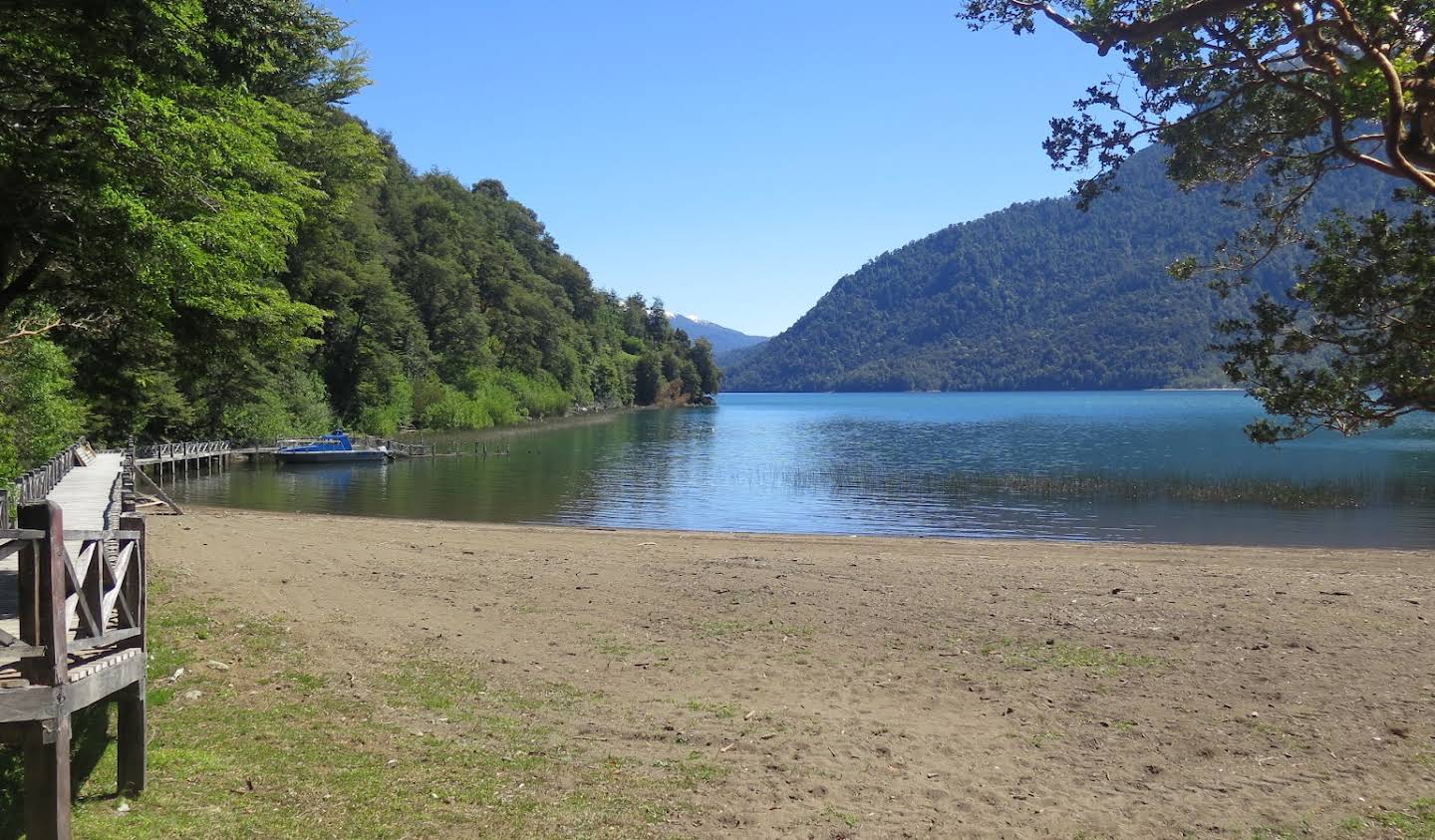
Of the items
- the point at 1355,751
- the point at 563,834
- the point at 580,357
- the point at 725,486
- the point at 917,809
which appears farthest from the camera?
the point at 580,357

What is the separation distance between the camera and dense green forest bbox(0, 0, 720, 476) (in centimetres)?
925

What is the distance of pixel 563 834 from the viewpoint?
6.35 m

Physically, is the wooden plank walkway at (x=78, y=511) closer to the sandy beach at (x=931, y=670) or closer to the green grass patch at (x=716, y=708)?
the sandy beach at (x=931, y=670)

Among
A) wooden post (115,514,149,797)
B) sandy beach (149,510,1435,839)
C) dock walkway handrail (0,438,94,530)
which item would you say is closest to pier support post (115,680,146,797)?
wooden post (115,514,149,797)

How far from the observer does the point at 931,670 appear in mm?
10617

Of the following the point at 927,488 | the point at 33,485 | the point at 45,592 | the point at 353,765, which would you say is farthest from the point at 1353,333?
the point at 927,488

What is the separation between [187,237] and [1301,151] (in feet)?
39.1

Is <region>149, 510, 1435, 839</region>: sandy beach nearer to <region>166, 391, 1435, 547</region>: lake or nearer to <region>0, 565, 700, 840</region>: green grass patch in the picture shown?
<region>0, 565, 700, 840</region>: green grass patch

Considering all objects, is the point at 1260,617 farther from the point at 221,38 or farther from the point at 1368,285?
the point at 221,38

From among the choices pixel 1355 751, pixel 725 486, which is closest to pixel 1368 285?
pixel 1355 751

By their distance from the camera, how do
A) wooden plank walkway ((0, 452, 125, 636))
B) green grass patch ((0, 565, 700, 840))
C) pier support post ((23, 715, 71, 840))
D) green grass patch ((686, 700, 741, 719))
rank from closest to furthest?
pier support post ((23, 715, 71, 840)) < green grass patch ((0, 565, 700, 840)) < wooden plank walkway ((0, 452, 125, 636)) < green grass patch ((686, 700, 741, 719))

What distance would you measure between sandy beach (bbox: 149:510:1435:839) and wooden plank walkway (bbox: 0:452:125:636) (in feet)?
5.01

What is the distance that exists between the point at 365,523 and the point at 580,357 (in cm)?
10011

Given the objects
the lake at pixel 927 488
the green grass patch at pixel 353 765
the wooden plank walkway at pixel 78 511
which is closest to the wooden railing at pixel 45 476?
the wooden plank walkway at pixel 78 511
